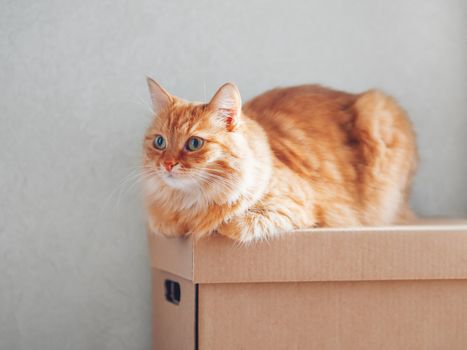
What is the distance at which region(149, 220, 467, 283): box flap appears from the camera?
4.20 feet

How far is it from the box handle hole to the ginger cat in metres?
0.20

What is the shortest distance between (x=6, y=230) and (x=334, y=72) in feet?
3.72

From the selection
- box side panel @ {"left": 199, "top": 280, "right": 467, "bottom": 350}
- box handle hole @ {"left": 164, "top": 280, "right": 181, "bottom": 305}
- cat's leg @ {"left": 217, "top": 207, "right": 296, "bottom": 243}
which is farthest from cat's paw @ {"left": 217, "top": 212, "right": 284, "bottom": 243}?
box handle hole @ {"left": 164, "top": 280, "right": 181, "bottom": 305}

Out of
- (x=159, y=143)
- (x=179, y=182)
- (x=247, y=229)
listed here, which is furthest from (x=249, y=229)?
(x=159, y=143)

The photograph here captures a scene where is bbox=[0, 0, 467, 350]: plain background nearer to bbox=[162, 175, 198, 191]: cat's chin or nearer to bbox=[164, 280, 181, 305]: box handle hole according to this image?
bbox=[164, 280, 181, 305]: box handle hole

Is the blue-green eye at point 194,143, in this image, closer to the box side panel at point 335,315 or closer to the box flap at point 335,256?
the box flap at point 335,256

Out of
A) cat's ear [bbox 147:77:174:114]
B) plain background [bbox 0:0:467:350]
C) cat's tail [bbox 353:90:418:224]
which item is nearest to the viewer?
cat's ear [bbox 147:77:174:114]

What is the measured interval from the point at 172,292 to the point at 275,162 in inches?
17.5

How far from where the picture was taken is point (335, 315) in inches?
51.3

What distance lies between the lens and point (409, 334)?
4.32ft

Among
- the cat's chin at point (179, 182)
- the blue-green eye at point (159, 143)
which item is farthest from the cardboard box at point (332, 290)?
the blue-green eye at point (159, 143)

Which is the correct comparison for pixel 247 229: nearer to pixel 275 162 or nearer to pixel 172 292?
pixel 275 162

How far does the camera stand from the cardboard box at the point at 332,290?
1285mm

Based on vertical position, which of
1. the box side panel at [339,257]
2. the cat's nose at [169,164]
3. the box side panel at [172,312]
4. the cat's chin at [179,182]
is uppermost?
the cat's nose at [169,164]
